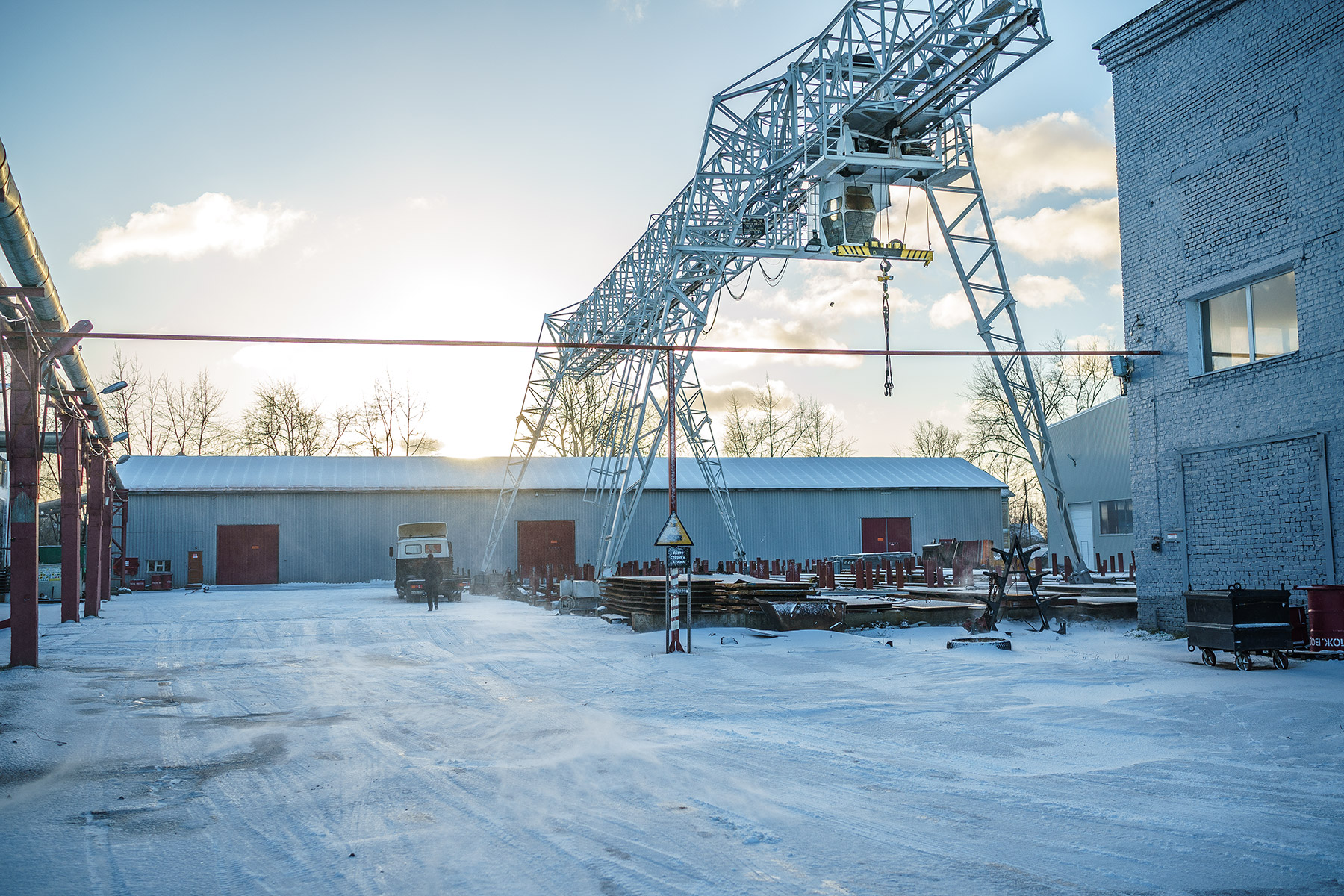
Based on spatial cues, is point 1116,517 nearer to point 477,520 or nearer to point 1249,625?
point 1249,625

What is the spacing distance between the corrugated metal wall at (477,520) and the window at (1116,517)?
10480 mm

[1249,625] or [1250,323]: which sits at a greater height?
[1250,323]

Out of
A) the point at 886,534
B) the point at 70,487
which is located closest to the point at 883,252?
the point at 70,487

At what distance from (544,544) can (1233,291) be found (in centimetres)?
3076

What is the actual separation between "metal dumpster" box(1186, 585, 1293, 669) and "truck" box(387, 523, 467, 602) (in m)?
20.6

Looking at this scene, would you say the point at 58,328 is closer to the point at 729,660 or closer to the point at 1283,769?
the point at 729,660

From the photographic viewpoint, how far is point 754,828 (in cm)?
600

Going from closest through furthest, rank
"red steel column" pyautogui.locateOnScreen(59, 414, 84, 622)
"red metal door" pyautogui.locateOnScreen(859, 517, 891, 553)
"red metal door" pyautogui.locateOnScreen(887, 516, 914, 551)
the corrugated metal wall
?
1. "red steel column" pyautogui.locateOnScreen(59, 414, 84, 622)
2. the corrugated metal wall
3. "red metal door" pyautogui.locateOnScreen(859, 517, 891, 553)
4. "red metal door" pyautogui.locateOnScreen(887, 516, 914, 551)

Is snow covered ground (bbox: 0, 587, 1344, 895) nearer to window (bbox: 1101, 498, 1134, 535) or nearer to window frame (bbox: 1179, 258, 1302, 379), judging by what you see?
window frame (bbox: 1179, 258, 1302, 379)

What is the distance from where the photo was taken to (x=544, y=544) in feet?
136

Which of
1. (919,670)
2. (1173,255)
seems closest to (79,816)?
(919,670)

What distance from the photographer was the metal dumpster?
1199 centimetres

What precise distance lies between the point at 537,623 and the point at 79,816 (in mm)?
14684

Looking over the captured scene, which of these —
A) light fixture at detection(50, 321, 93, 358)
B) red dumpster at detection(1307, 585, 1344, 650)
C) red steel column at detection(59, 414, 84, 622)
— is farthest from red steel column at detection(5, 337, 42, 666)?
red dumpster at detection(1307, 585, 1344, 650)
